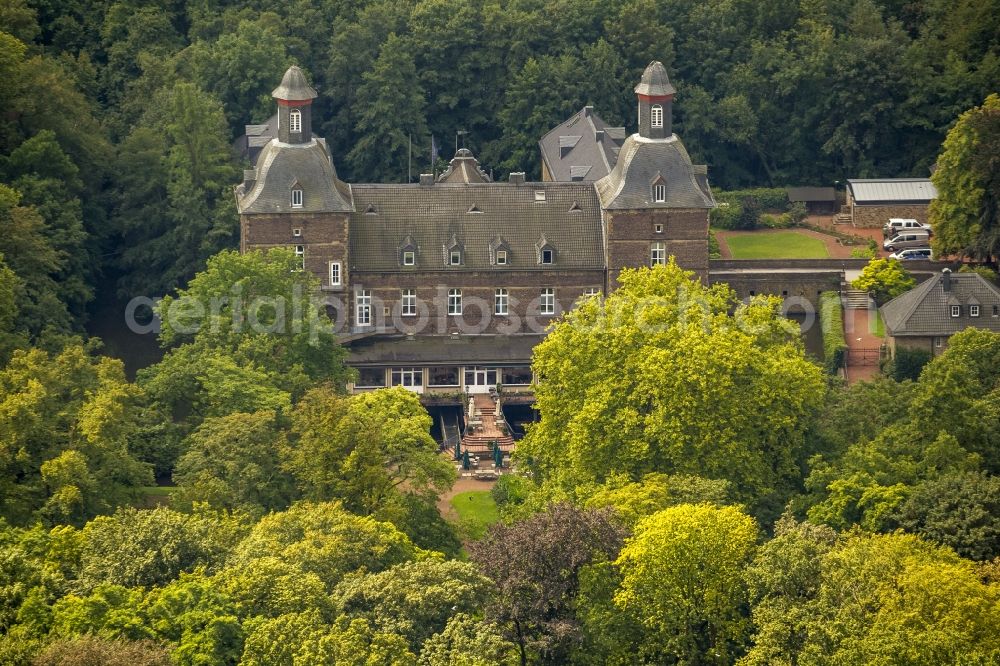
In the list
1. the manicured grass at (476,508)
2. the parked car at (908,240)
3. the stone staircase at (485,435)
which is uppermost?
the parked car at (908,240)

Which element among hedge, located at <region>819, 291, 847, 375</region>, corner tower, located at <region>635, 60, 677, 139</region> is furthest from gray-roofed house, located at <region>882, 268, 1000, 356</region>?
corner tower, located at <region>635, 60, 677, 139</region>

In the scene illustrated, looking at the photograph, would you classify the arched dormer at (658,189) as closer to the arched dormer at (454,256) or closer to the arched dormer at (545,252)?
the arched dormer at (545,252)

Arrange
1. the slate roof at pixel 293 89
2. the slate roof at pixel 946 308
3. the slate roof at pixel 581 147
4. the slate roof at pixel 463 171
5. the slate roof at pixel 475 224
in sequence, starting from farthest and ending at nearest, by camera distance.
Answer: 1. the slate roof at pixel 463 171
2. the slate roof at pixel 581 147
3. the slate roof at pixel 475 224
4. the slate roof at pixel 293 89
5. the slate roof at pixel 946 308

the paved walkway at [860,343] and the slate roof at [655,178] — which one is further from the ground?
the slate roof at [655,178]

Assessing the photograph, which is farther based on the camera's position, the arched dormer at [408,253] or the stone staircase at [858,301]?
the stone staircase at [858,301]

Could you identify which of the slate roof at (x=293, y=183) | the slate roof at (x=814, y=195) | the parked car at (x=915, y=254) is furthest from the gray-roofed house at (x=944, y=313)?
the slate roof at (x=293, y=183)

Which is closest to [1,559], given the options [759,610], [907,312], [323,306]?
[759,610]

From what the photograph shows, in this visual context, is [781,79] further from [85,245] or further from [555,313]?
[85,245]
